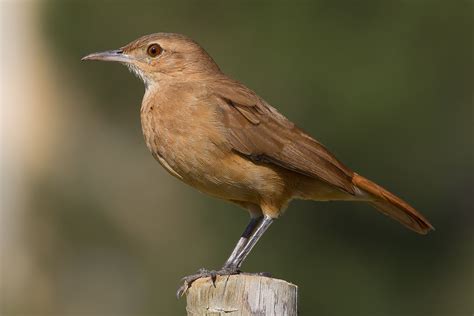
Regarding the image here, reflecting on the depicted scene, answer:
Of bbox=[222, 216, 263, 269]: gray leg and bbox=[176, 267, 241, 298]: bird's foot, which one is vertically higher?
bbox=[222, 216, 263, 269]: gray leg

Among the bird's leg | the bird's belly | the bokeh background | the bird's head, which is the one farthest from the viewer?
the bokeh background

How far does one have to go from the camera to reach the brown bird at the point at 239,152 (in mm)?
8117

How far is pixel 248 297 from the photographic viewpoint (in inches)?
266

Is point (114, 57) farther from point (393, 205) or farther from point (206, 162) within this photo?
point (393, 205)

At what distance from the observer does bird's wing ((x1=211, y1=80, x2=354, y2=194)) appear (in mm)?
8273

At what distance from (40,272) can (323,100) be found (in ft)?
17.2

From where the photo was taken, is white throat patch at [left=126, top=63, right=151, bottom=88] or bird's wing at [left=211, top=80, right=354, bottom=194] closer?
bird's wing at [left=211, top=80, right=354, bottom=194]

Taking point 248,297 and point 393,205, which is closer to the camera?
point 248,297

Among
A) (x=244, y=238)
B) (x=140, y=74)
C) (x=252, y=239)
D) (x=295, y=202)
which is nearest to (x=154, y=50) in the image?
(x=140, y=74)

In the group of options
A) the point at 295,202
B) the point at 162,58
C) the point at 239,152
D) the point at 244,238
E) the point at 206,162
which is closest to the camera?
the point at 206,162

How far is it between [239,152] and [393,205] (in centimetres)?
134

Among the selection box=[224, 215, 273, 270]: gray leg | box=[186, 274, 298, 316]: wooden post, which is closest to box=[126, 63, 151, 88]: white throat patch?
box=[224, 215, 273, 270]: gray leg

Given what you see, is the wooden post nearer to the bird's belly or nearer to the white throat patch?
the bird's belly

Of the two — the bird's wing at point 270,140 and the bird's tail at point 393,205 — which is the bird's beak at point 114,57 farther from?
the bird's tail at point 393,205
